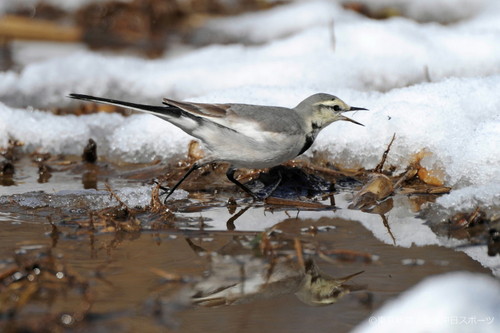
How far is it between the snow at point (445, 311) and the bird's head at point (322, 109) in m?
2.53

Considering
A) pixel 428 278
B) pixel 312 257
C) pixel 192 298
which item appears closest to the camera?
pixel 192 298

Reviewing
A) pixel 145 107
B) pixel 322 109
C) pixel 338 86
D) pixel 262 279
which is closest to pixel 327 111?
pixel 322 109

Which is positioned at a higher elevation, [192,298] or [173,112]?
[173,112]

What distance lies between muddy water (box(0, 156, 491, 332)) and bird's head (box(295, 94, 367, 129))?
744mm

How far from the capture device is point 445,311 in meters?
2.90

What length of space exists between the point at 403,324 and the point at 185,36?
9.37 meters

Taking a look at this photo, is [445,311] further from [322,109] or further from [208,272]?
[322,109]

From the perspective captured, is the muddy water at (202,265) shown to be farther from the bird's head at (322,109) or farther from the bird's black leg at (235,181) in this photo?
Answer: the bird's head at (322,109)

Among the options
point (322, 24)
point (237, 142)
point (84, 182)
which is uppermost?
point (322, 24)

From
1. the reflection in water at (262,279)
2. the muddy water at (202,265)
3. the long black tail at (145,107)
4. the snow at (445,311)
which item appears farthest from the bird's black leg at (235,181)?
the snow at (445,311)

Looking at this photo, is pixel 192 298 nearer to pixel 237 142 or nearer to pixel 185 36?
pixel 237 142

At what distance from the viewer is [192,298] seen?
133 inches

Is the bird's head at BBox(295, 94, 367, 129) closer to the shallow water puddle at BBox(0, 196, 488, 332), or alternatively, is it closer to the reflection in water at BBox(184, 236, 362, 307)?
the shallow water puddle at BBox(0, 196, 488, 332)

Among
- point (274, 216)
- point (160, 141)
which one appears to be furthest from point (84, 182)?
point (274, 216)
